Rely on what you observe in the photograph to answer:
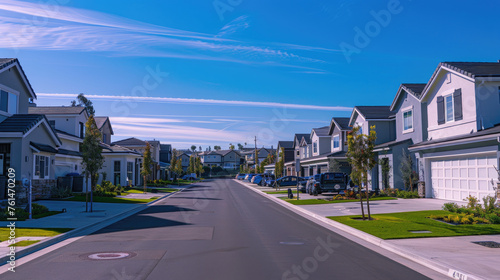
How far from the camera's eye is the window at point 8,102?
23.8 meters

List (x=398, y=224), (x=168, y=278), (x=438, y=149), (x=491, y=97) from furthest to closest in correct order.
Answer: (x=438, y=149), (x=491, y=97), (x=398, y=224), (x=168, y=278)

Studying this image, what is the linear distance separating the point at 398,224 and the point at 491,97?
34.1ft

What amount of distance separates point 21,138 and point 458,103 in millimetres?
24070

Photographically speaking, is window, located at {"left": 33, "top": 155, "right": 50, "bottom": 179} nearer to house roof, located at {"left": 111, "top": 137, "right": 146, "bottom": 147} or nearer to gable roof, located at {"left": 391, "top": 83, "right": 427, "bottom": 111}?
gable roof, located at {"left": 391, "top": 83, "right": 427, "bottom": 111}

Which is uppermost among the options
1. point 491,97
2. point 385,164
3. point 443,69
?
point 443,69

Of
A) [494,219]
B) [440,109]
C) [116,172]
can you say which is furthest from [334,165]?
[494,219]

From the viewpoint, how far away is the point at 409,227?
1379 cm

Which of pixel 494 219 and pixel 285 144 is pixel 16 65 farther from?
pixel 285 144

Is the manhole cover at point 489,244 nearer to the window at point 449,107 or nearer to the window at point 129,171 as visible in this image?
the window at point 449,107

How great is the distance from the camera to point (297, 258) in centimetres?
947

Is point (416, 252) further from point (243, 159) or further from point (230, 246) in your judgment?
point (243, 159)

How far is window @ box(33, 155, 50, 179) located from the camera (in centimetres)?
2523

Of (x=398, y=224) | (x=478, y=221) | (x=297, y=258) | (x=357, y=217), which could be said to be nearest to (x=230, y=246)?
(x=297, y=258)

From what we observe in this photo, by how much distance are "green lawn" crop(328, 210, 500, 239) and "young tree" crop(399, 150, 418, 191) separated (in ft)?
32.3
